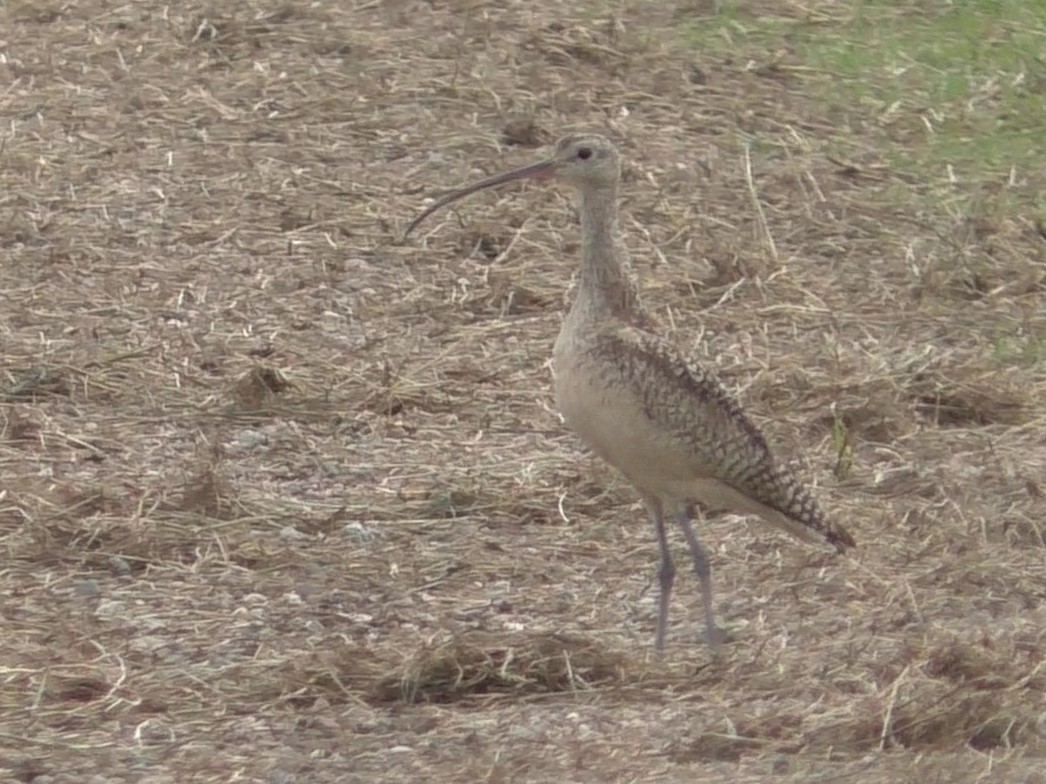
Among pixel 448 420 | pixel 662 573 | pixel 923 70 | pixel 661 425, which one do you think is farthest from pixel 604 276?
pixel 923 70

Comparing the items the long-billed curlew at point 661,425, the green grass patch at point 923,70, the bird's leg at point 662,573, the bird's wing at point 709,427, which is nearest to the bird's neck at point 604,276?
the long-billed curlew at point 661,425

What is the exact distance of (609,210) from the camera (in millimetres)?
7203

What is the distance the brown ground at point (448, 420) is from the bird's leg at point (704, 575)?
0.06 metres

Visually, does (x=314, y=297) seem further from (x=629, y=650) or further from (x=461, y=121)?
(x=629, y=650)

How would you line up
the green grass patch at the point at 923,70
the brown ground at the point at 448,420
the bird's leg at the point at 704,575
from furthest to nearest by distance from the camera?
1. the green grass patch at the point at 923,70
2. the bird's leg at the point at 704,575
3. the brown ground at the point at 448,420

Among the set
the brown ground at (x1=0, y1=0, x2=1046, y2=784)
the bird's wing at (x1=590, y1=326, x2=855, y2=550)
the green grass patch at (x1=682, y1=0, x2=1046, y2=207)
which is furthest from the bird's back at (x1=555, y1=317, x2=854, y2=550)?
the green grass patch at (x1=682, y1=0, x2=1046, y2=207)

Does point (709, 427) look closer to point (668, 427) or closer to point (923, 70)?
point (668, 427)

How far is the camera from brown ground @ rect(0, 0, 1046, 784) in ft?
19.7

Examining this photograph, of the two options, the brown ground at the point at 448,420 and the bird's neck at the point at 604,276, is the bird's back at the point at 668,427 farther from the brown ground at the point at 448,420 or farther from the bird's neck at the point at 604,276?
the brown ground at the point at 448,420

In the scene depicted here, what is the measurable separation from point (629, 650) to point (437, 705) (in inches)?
27.8

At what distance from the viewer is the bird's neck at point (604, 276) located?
6883mm

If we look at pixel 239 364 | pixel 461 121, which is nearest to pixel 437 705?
pixel 239 364

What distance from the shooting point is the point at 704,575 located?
6723mm

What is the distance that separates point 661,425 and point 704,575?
430 mm
